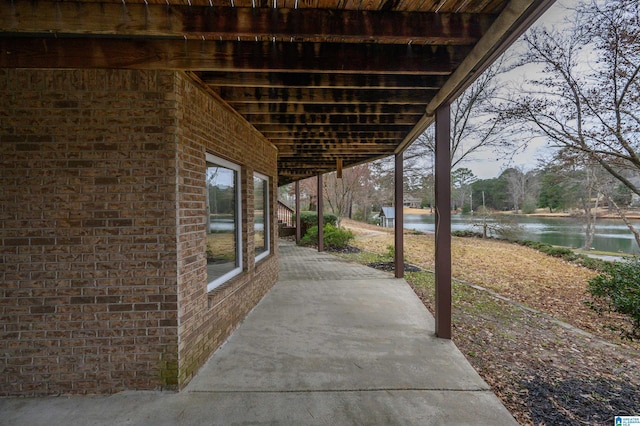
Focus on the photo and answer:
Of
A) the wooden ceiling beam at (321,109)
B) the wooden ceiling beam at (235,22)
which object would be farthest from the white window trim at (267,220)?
the wooden ceiling beam at (235,22)

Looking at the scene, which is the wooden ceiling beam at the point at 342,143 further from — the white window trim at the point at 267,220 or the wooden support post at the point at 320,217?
the wooden support post at the point at 320,217

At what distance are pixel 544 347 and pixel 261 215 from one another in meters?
4.73

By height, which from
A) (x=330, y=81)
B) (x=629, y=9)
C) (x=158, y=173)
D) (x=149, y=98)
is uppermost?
(x=629, y=9)

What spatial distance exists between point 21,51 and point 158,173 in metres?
1.40

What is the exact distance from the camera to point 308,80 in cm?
301

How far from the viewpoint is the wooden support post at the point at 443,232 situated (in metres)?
3.71

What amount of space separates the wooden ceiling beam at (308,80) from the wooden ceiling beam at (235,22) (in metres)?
0.76

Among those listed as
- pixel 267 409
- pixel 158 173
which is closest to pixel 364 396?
pixel 267 409

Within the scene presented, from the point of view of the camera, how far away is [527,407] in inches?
98.5

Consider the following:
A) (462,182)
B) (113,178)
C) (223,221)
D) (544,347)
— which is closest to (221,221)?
(223,221)

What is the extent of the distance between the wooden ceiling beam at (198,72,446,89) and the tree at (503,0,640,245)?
4005 millimetres

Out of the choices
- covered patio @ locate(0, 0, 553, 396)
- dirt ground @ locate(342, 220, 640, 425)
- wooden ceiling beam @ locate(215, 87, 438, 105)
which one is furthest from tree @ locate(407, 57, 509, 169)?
covered patio @ locate(0, 0, 553, 396)

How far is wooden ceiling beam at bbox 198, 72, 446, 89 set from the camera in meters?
2.98

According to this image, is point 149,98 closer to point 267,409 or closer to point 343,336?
point 267,409
